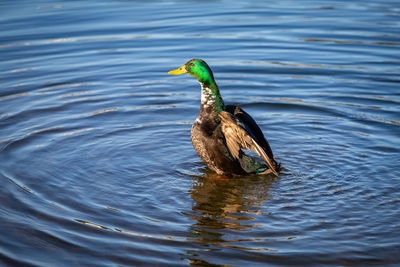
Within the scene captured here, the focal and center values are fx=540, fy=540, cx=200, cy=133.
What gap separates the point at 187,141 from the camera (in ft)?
24.3

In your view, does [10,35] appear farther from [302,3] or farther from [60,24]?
[302,3]

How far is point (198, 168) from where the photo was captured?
670 centimetres

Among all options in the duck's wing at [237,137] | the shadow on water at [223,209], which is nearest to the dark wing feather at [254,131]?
the duck's wing at [237,137]

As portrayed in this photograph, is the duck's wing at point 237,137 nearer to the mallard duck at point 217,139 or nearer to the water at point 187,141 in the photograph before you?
the mallard duck at point 217,139

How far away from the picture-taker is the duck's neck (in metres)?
6.40

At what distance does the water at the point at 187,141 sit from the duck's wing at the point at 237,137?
0.38m

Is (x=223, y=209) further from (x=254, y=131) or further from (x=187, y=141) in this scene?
(x=187, y=141)

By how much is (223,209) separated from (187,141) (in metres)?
1.95

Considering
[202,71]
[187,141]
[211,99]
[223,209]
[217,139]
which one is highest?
[202,71]

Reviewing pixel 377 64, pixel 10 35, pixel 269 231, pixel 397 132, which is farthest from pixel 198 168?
pixel 10 35

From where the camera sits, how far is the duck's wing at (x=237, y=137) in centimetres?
586

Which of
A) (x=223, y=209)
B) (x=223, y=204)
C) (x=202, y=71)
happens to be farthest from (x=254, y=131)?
(x=223, y=209)

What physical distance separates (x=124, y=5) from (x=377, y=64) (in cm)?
806

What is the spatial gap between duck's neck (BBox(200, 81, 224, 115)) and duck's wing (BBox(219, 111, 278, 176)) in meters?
0.22
